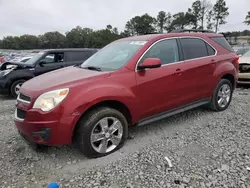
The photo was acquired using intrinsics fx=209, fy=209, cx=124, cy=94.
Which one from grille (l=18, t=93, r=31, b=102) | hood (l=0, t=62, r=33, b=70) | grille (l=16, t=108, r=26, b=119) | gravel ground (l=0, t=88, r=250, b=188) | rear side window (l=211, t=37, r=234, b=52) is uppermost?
rear side window (l=211, t=37, r=234, b=52)

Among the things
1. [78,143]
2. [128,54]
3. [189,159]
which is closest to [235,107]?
[189,159]

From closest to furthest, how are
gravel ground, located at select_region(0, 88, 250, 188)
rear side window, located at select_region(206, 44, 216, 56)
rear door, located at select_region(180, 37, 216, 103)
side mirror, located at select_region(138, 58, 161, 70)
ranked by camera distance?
gravel ground, located at select_region(0, 88, 250, 188), side mirror, located at select_region(138, 58, 161, 70), rear door, located at select_region(180, 37, 216, 103), rear side window, located at select_region(206, 44, 216, 56)

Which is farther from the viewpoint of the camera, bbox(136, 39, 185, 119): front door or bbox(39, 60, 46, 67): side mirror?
bbox(39, 60, 46, 67): side mirror

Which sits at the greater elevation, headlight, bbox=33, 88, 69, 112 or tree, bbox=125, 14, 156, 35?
tree, bbox=125, 14, 156, 35

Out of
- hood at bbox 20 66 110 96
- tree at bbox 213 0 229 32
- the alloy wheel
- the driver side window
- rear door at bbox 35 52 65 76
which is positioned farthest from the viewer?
tree at bbox 213 0 229 32

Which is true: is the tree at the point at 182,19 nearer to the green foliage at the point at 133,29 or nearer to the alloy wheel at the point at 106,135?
the green foliage at the point at 133,29

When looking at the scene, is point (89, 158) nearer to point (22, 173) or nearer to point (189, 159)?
point (22, 173)

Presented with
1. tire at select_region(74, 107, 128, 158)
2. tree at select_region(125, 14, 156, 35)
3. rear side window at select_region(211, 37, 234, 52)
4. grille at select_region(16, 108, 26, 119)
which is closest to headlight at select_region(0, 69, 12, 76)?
grille at select_region(16, 108, 26, 119)

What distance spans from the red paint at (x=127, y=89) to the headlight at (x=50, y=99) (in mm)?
52

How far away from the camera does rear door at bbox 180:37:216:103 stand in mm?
3836

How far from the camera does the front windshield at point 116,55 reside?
3.31m

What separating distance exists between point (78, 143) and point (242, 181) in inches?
81.0

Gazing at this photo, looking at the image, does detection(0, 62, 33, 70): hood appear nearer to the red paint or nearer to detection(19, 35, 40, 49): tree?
the red paint

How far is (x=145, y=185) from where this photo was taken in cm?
241
